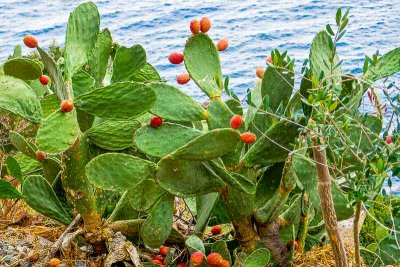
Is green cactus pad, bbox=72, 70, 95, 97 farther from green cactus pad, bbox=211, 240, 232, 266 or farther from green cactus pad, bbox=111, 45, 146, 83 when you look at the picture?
green cactus pad, bbox=211, 240, 232, 266

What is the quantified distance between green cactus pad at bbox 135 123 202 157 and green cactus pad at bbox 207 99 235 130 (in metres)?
0.05

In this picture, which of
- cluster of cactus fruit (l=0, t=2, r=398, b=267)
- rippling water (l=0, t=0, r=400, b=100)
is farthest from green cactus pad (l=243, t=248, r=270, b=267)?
rippling water (l=0, t=0, r=400, b=100)

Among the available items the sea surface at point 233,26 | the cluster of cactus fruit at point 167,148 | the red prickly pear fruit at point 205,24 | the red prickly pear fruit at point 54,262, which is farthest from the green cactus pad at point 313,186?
the sea surface at point 233,26

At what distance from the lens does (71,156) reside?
6.90 feet

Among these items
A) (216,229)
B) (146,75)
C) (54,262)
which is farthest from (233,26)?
(54,262)

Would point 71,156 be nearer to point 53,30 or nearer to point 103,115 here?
point 103,115

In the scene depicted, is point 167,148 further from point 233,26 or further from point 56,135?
point 233,26

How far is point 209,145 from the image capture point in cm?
187

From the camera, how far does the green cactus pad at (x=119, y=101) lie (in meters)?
1.97

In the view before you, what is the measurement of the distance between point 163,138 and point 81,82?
407 millimetres

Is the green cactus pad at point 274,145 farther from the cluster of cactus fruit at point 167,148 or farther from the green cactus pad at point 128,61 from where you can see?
the green cactus pad at point 128,61

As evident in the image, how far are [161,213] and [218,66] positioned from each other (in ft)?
1.38

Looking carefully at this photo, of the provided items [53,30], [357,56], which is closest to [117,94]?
[357,56]

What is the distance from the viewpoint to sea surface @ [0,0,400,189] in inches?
396
